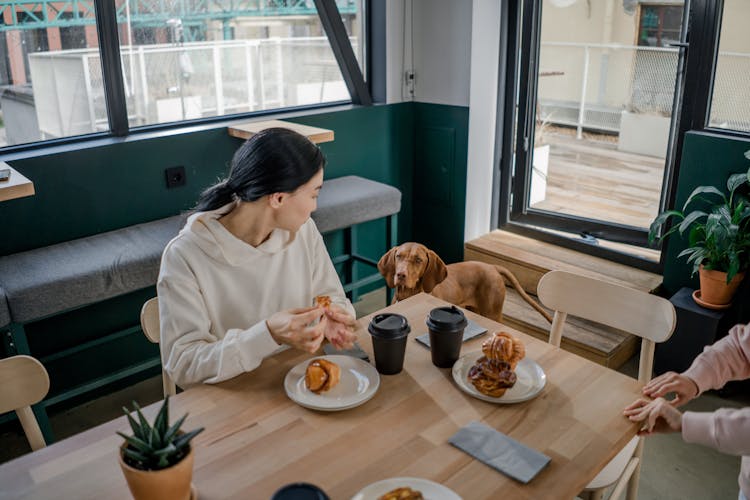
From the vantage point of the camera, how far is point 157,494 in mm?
1039

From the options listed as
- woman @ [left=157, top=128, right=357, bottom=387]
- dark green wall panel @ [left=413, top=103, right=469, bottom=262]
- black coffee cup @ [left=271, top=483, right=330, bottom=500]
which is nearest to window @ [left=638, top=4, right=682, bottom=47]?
dark green wall panel @ [left=413, top=103, right=469, bottom=262]

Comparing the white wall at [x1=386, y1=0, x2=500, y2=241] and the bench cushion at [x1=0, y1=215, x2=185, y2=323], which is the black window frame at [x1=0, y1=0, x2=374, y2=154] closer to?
the white wall at [x1=386, y1=0, x2=500, y2=241]

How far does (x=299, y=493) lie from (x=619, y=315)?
1.22 meters

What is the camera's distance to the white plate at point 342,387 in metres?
1.41

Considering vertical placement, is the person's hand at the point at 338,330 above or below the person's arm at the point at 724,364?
above

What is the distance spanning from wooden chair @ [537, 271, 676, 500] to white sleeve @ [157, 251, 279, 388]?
90cm

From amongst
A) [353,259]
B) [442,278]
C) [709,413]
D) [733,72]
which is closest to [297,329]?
[709,413]

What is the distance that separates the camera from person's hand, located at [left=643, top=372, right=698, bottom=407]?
1.47 m

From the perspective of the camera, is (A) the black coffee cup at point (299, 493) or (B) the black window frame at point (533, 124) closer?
(A) the black coffee cup at point (299, 493)

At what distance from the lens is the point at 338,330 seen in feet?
5.20

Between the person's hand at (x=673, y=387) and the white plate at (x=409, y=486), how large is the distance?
60 cm

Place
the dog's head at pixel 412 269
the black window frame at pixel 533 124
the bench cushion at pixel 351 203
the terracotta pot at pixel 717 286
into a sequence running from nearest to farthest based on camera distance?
the dog's head at pixel 412 269, the terracotta pot at pixel 717 286, the black window frame at pixel 533 124, the bench cushion at pixel 351 203

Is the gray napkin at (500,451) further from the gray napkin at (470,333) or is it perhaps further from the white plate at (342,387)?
the gray napkin at (470,333)

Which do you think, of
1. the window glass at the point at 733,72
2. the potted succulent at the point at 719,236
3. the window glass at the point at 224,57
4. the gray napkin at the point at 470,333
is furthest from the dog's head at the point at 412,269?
the window glass at the point at 733,72
